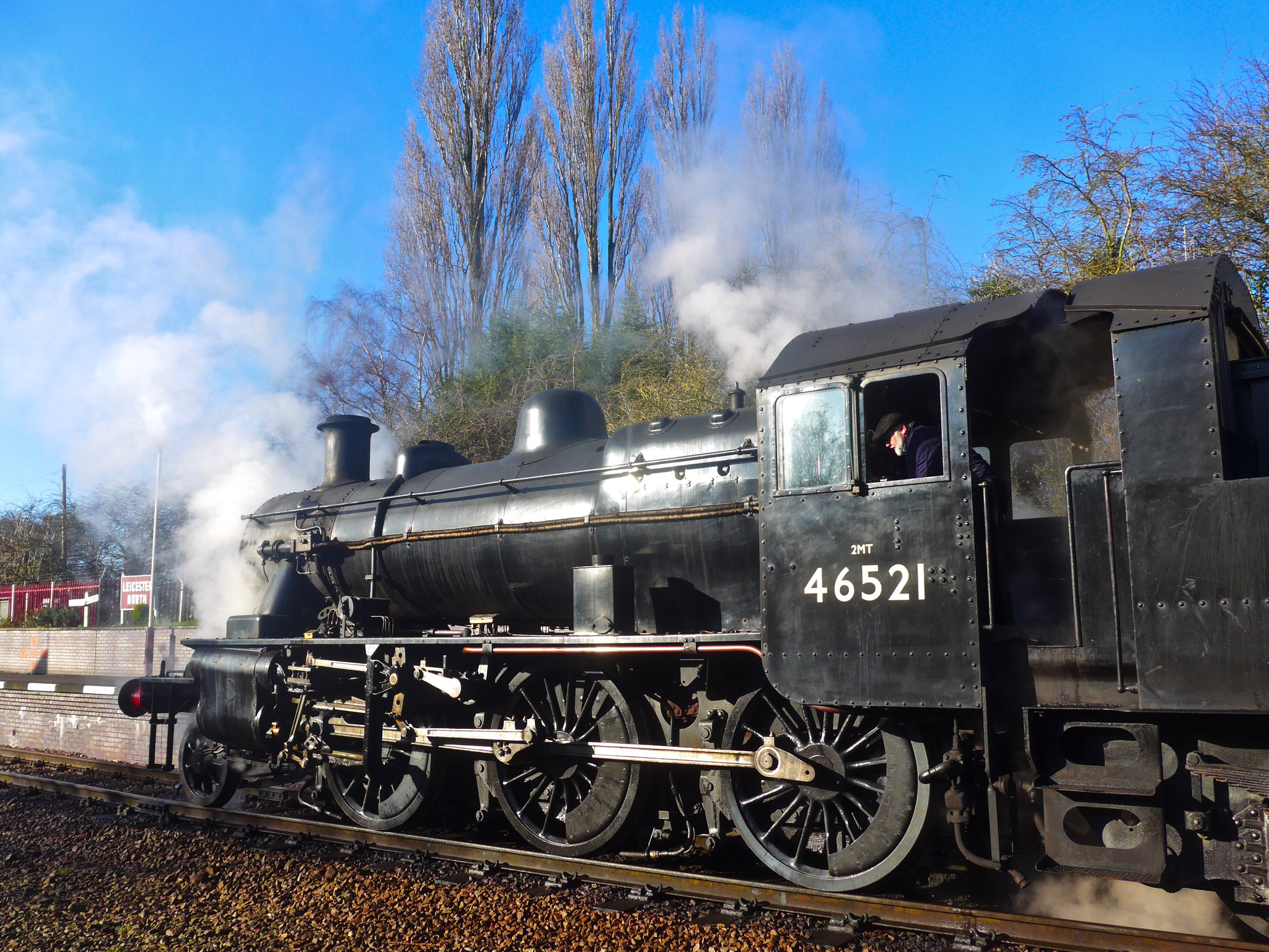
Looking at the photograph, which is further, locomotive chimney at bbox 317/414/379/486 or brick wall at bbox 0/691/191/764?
brick wall at bbox 0/691/191/764

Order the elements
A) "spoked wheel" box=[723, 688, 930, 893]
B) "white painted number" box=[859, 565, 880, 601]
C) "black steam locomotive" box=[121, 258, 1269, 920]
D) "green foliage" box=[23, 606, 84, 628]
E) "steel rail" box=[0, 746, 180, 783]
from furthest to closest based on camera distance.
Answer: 1. "green foliage" box=[23, 606, 84, 628]
2. "steel rail" box=[0, 746, 180, 783]
3. "spoked wheel" box=[723, 688, 930, 893]
4. "white painted number" box=[859, 565, 880, 601]
5. "black steam locomotive" box=[121, 258, 1269, 920]

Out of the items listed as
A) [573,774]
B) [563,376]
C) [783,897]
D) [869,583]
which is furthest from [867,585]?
[563,376]

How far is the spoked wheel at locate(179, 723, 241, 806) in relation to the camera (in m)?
8.22

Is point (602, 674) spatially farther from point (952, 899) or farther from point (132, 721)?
point (132, 721)

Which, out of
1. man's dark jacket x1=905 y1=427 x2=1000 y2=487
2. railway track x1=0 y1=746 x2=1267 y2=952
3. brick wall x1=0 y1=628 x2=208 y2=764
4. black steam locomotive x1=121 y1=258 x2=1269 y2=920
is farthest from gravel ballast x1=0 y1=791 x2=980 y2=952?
brick wall x1=0 y1=628 x2=208 y2=764

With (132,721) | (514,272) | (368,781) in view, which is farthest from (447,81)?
(368,781)

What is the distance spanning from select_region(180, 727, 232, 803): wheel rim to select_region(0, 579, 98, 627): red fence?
1590 cm

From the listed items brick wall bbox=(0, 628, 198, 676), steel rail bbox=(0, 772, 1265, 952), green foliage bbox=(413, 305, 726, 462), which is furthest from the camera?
green foliage bbox=(413, 305, 726, 462)

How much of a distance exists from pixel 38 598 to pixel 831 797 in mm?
25950

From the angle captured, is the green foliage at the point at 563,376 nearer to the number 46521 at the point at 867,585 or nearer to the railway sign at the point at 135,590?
the railway sign at the point at 135,590

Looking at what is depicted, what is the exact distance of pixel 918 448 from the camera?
4.67 meters

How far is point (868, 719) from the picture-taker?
4.88 m

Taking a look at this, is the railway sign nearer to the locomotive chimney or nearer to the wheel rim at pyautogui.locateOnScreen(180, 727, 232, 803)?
the wheel rim at pyautogui.locateOnScreen(180, 727, 232, 803)

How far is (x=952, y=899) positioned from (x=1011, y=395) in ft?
9.91
